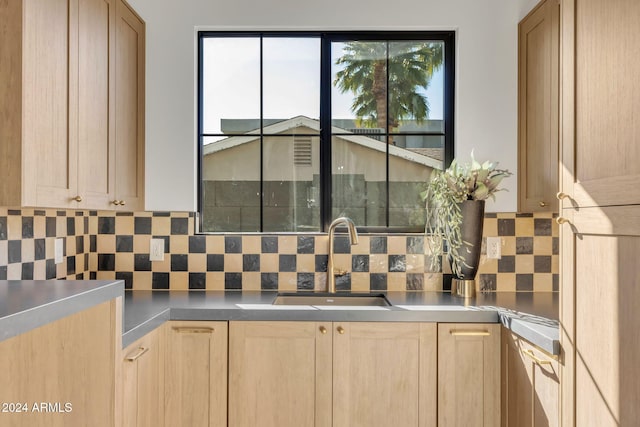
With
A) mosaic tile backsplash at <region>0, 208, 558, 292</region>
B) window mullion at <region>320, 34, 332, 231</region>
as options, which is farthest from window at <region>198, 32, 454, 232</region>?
mosaic tile backsplash at <region>0, 208, 558, 292</region>

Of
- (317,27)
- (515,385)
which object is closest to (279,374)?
(515,385)

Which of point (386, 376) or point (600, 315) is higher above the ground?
point (600, 315)

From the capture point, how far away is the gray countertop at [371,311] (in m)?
1.70

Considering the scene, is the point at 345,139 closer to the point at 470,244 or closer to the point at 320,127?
the point at 320,127

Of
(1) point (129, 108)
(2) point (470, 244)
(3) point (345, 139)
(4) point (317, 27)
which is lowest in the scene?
(2) point (470, 244)

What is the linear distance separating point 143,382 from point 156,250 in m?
0.90

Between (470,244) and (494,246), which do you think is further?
(494,246)

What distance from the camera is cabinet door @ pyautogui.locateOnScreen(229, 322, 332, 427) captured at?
1916 millimetres

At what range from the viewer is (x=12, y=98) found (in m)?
1.35

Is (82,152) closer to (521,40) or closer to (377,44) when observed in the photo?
(377,44)

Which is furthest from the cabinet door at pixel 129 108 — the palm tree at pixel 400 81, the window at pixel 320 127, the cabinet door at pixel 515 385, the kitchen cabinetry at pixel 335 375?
the cabinet door at pixel 515 385

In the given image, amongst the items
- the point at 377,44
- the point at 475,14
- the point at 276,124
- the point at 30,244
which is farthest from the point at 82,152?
the point at 475,14

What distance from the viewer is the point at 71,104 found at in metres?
A: 1.64

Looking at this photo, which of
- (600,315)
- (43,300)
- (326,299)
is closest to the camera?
(43,300)
